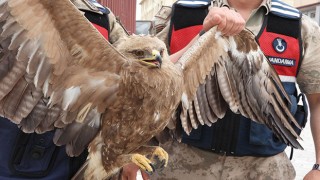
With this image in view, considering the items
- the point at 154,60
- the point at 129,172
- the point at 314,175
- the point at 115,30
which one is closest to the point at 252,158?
the point at 314,175

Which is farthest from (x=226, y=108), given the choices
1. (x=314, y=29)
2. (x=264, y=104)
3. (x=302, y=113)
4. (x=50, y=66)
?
(x=50, y=66)

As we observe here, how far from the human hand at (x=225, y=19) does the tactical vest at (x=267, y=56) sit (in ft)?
2.05

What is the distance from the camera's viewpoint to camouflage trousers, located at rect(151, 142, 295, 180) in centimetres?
313

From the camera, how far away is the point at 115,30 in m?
2.72

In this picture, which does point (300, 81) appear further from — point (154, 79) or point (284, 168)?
point (154, 79)

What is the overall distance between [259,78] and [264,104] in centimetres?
17

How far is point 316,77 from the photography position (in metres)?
3.08

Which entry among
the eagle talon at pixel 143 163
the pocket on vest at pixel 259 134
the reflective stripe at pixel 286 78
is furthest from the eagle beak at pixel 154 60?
the reflective stripe at pixel 286 78

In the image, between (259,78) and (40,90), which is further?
(259,78)

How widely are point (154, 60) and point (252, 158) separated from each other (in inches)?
55.6

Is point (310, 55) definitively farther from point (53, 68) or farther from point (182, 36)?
point (53, 68)

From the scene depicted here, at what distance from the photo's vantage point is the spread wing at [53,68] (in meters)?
1.99

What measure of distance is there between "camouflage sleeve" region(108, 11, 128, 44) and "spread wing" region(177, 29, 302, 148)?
0.48 meters

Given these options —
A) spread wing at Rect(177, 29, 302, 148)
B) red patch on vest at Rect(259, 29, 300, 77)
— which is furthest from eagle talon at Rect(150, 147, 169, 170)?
red patch on vest at Rect(259, 29, 300, 77)
